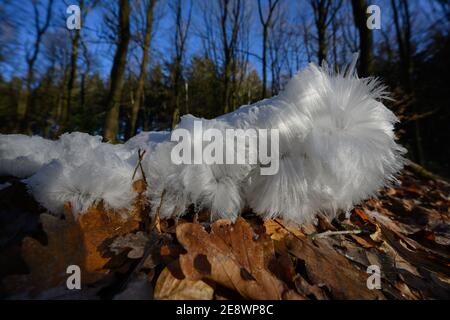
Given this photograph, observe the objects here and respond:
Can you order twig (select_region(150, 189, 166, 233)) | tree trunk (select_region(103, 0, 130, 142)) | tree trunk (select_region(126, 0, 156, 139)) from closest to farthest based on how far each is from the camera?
twig (select_region(150, 189, 166, 233)) < tree trunk (select_region(103, 0, 130, 142)) < tree trunk (select_region(126, 0, 156, 139))

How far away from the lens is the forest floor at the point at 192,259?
650 mm

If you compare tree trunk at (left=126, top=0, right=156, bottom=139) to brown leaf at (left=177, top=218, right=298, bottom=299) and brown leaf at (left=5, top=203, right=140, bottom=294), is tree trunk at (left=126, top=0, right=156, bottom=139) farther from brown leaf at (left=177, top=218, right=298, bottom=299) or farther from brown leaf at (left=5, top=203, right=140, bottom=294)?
brown leaf at (left=177, top=218, right=298, bottom=299)

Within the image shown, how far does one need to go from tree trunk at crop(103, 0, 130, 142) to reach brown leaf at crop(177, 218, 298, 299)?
13.5 ft

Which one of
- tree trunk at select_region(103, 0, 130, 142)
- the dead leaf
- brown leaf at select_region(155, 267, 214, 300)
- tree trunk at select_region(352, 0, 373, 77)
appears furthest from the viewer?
tree trunk at select_region(103, 0, 130, 142)

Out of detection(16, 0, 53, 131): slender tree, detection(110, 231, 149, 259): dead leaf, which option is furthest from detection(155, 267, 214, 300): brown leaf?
detection(16, 0, 53, 131): slender tree

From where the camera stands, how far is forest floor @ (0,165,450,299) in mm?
650

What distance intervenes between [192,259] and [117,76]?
5.16 metres

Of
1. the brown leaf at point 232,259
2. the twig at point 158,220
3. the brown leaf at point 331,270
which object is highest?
the twig at point 158,220

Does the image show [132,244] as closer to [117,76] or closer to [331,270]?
[331,270]

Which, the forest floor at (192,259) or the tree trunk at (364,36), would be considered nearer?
the forest floor at (192,259)

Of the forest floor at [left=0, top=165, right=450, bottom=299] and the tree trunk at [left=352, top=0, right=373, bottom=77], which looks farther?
the tree trunk at [left=352, top=0, right=373, bottom=77]

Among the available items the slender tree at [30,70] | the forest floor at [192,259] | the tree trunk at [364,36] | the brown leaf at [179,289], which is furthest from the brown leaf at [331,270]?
the slender tree at [30,70]

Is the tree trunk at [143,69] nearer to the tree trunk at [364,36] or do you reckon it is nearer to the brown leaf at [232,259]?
the tree trunk at [364,36]
